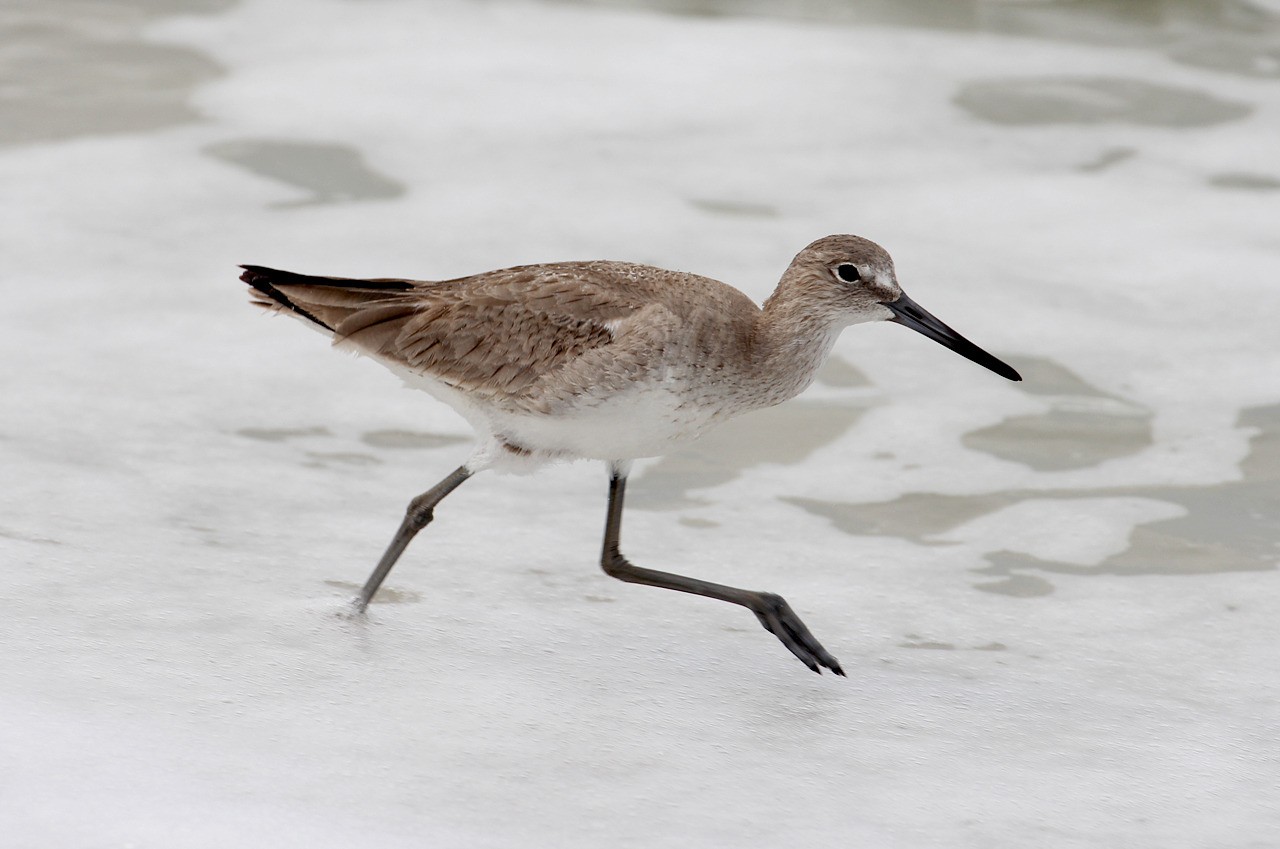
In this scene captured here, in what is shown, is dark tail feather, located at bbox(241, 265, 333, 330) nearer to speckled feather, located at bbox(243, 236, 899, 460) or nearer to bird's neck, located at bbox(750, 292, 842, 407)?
speckled feather, located at bbox(243, 236, 899, 460)

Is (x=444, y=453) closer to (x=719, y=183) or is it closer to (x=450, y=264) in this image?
(x=450, y=264)

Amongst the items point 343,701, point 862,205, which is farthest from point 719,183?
point 343,701

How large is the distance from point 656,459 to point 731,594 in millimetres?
1638

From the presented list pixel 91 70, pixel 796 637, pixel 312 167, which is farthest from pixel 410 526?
pixel 91 70

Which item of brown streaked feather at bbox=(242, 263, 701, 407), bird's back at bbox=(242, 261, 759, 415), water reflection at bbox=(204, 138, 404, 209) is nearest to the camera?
bird's back at bbox=(242, 261, 759, 415)

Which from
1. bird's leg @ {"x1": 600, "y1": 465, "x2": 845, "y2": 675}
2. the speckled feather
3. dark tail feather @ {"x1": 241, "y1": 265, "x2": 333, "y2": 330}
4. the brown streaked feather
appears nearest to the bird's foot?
bird's leg @ {"x1": 600, "y1": 465, "x2": 845, "y2": 675}

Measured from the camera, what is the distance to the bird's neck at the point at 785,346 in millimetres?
4383

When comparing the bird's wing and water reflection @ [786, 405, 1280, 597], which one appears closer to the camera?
the bird's wing

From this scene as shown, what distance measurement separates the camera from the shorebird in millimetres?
4254

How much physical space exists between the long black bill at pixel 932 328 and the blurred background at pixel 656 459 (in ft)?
2.53

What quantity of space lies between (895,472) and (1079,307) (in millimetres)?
1753

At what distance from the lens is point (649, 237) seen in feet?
25.2

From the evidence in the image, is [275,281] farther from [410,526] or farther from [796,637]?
[796,637]

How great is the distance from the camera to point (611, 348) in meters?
4.25
